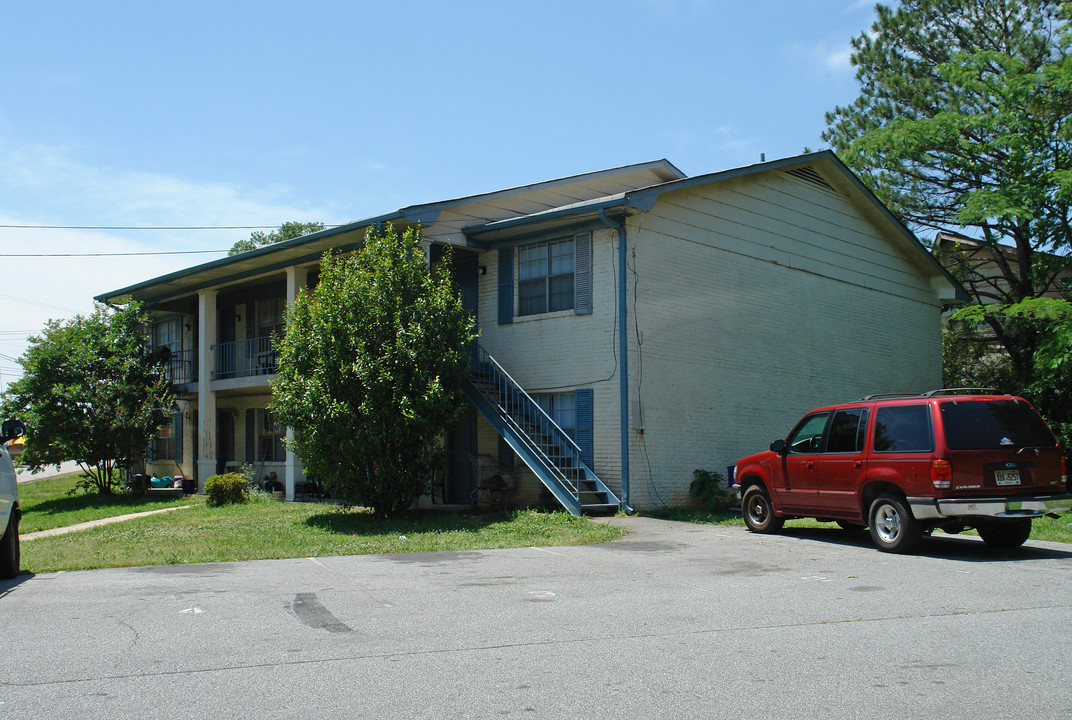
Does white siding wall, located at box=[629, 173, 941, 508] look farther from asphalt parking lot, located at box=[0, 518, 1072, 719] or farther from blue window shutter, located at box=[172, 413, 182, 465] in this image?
Result: blue window shutter, located at box=[172, 413, 182, 465]

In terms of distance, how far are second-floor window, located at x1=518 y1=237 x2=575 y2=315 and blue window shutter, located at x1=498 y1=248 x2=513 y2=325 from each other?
0.60ft

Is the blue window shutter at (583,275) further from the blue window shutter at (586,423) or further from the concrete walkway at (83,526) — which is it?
the concrete walkway at (83,526)

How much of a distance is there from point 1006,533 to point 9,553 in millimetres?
11451

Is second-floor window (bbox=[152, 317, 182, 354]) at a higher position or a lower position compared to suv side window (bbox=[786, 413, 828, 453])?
higher

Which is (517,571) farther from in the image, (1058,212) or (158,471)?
(158,471)

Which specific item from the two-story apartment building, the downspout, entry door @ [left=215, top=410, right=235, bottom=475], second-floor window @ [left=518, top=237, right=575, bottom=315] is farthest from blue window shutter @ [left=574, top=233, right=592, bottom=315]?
entry door @ [left=215, top=410, right=235, bottom=475]

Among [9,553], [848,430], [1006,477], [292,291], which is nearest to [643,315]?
A: [848,430]

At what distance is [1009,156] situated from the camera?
2291 centimetres

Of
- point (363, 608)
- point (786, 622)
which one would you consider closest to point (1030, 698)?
point (786, 622)

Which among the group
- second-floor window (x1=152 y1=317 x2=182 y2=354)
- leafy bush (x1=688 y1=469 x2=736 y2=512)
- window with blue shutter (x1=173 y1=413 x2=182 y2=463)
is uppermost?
second-floor window (x1=152 y1=317 x2=182 y2=354)

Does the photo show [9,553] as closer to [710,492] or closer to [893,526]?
[893,526]

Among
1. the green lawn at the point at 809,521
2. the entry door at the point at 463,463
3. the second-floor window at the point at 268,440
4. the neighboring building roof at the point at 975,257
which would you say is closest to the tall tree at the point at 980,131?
the neighboring building roof at the point at 975,257

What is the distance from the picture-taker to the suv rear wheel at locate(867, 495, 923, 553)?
34.7 ft

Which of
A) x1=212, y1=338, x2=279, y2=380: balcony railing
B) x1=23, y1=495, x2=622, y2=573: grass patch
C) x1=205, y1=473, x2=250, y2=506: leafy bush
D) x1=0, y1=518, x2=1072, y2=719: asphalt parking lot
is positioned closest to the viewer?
x1=0, y1=518, x2=1072, y2=719: asphalt parking lot
